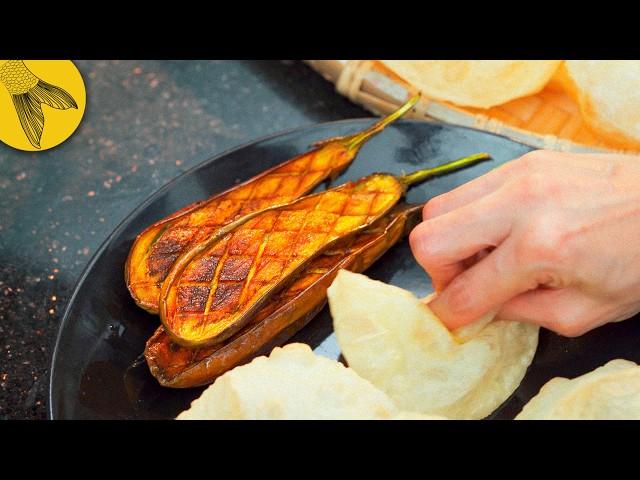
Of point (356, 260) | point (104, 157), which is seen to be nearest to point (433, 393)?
point (356, 260)

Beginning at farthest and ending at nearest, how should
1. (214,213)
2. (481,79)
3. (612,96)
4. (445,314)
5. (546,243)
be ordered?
(481,79) → (612,96) → (214,213) → (445,314) → (546,243)

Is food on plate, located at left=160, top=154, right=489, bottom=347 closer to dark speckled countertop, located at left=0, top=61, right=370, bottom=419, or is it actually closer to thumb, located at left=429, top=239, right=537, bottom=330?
thumb, located at left=429, top=239, right=537, bottom=330

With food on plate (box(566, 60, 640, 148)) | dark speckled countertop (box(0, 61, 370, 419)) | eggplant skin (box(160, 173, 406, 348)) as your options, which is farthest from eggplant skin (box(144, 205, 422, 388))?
food on plate (box(566, 60, 640, 148))

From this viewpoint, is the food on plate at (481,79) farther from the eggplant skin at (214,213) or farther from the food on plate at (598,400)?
the food on plate at (598,400)

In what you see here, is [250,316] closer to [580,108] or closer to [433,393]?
[433,393]

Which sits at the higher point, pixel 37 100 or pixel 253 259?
pixel 37 100

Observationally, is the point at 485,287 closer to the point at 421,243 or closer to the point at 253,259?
the point at 421,243

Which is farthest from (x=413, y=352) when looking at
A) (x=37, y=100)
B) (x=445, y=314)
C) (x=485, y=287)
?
(x=37, y=100)
